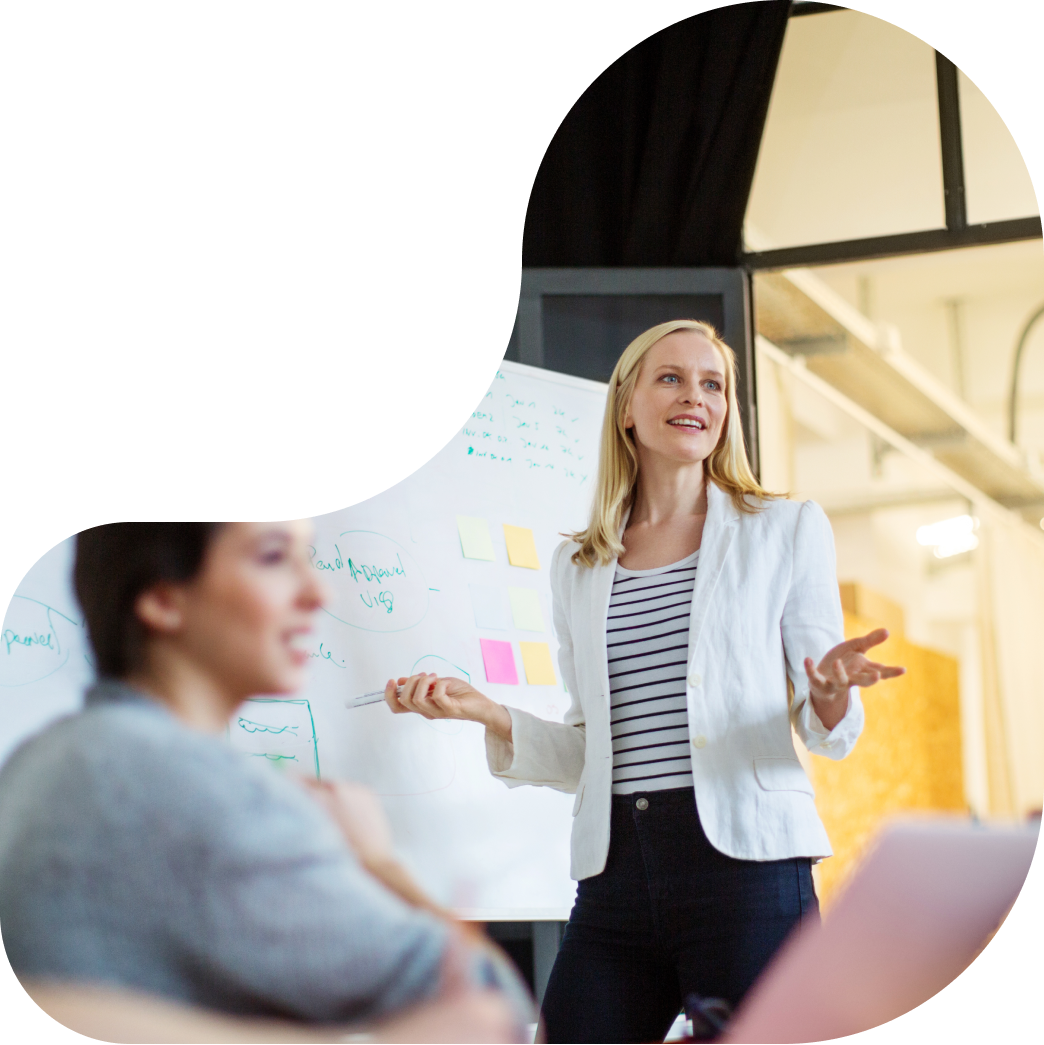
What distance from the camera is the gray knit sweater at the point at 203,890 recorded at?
780mm

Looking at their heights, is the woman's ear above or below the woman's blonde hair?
below

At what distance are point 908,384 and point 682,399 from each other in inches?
77.7

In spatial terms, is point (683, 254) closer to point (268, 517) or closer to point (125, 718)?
point (268, 517)

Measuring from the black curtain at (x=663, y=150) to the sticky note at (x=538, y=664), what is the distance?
667mm

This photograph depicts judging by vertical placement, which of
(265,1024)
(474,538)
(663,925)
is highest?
(474,538)

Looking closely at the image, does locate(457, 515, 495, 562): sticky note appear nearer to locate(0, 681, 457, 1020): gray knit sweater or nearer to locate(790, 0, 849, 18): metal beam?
locate(0, 681, 457, 1020): gray knit sweater

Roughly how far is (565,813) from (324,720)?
0.47 meters

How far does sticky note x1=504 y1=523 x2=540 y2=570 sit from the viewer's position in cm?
176

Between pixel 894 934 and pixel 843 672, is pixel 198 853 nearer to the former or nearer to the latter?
pixel 894 934

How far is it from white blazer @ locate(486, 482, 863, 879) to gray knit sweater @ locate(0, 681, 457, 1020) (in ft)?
1.45

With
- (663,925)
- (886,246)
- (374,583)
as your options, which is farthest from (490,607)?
(886,246)

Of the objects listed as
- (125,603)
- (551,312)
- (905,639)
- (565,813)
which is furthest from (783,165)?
(905,639)

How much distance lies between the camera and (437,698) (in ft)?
4.08

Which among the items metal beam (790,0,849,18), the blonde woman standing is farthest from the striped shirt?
metal beam (790,0,849,18)
